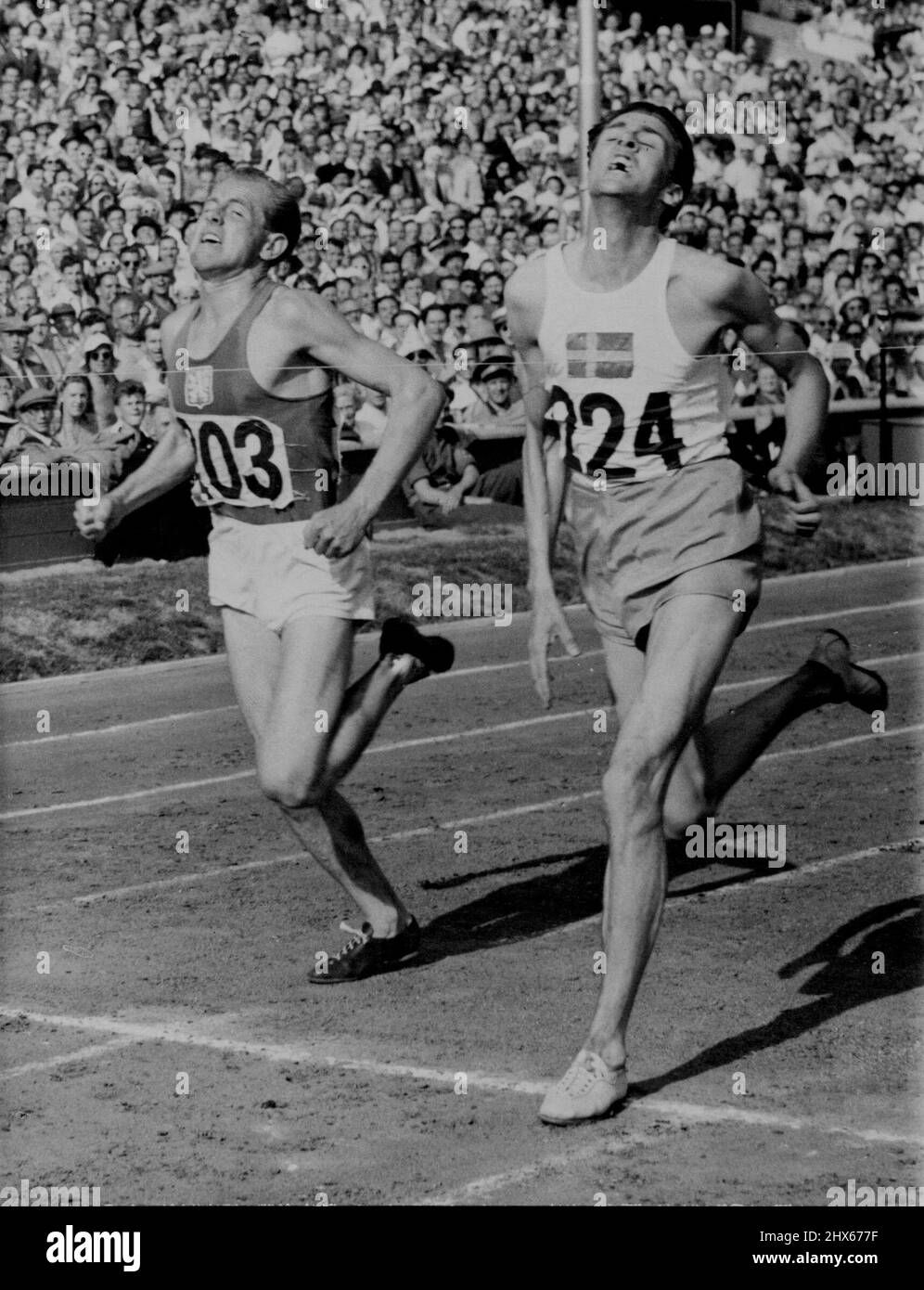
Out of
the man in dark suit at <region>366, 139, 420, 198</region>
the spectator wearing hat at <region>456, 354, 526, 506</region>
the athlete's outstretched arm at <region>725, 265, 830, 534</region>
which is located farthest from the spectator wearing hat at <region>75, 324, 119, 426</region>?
the athlete's outstretched arm at <region>725, 265, 830, 534</region>

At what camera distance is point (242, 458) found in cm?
→ 576

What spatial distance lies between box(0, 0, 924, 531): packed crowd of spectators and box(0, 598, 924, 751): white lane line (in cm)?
194

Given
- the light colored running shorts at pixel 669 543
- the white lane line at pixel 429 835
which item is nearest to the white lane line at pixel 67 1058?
the white lane line at pixel 429 835

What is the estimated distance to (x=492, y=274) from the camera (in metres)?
15.7

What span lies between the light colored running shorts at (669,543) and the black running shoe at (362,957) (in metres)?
1.22

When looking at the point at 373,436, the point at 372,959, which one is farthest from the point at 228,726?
the point at 372,959

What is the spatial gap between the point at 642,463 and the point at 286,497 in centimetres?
113

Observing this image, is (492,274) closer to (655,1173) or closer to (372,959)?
(372,959)

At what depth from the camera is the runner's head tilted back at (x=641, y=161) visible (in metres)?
4.96

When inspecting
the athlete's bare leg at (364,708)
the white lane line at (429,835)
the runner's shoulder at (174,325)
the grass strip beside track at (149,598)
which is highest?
the runner's shoulder at (174,325)

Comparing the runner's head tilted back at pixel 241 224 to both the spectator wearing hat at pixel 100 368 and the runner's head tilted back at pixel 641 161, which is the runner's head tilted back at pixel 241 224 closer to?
the runner's head tilted back at pixel 641 161

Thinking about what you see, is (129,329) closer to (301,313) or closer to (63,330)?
(63,330)

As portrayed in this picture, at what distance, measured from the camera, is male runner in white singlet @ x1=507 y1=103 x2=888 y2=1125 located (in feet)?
15.4
